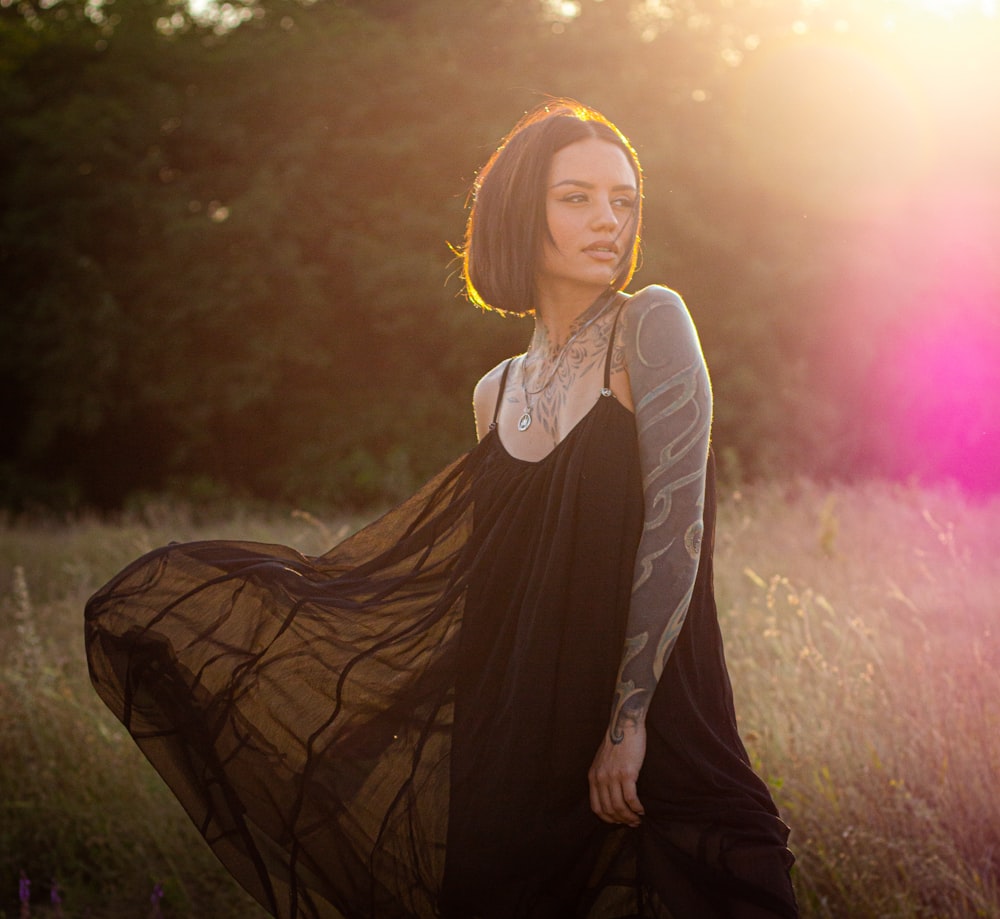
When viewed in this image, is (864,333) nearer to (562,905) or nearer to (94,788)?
(94,788)

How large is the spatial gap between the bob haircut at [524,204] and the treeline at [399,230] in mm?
11698

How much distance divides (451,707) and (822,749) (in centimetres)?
174

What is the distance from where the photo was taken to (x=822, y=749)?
3.29 metres

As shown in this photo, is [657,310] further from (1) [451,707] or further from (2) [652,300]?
(1) [451,707]

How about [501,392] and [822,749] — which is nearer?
[501,392]

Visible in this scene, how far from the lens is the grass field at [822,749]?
9.55 ft

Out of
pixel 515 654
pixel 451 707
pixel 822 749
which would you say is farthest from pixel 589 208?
pixel 822 749

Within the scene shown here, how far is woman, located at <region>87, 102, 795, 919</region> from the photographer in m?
1.80

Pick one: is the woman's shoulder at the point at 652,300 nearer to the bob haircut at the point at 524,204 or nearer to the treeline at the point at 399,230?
the bob haircut at the point at 524,204

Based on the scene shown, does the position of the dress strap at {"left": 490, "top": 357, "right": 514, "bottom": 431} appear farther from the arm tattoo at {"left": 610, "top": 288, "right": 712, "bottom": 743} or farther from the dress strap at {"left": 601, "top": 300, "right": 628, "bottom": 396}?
the arm tattoo at {"left": 610, "top": 288, "right": 712, "bottom": 743}

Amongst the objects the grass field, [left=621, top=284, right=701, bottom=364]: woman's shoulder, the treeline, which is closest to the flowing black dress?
[left=621, top=284, right=701, bottom=364]: woman's shoulder

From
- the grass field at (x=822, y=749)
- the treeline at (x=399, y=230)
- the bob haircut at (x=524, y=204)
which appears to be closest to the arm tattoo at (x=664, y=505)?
the bob haircut at (x=524, y=204)

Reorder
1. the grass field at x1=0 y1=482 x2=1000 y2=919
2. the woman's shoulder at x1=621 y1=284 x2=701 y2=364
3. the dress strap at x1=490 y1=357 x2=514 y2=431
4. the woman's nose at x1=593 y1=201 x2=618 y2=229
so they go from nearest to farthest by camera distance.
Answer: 1. the woman's shoulder at x1=621 y1=284 x2=701 y2=364
2. the woman's nose at x1=593 y1=201 x2=618 y2=229
3. the dress strap at x1=490 y1=357 x2=514 y2=431
4. the grass field at x1=0 y1=482 x2=1000 y2=919

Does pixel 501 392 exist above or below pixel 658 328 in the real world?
below
